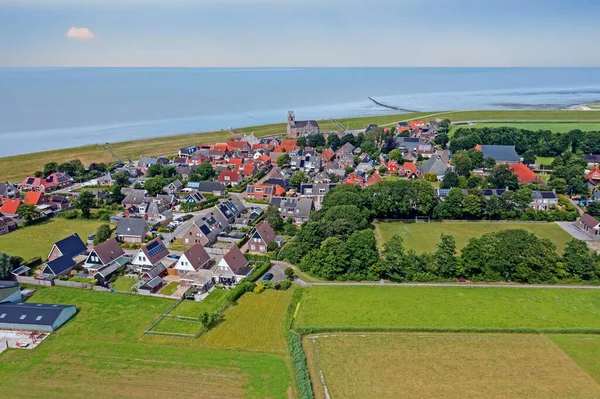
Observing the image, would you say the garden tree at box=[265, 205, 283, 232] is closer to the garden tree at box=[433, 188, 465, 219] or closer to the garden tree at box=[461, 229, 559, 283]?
the garden tree at box=[433, 188, 465, 219]

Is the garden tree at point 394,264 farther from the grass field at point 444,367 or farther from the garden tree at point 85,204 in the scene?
the garden tree at point 85,204

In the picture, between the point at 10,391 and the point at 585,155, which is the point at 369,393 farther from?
the point at 585,155

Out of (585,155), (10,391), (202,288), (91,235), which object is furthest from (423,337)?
(585,155)

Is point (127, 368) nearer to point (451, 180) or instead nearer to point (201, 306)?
point (201, 306)

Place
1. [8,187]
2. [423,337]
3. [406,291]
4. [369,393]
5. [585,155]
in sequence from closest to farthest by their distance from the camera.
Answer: [369,393] → [423,337] → [406,291] → [8,187] → [585,155]

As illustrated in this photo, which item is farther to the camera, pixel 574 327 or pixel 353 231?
pixel 353 231

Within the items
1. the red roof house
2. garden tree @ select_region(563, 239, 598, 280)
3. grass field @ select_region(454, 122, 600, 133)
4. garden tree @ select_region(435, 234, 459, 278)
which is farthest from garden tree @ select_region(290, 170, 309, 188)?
grass field @ select_region(454, 122, 600, 133)
